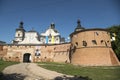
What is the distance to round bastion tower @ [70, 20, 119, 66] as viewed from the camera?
22.6m

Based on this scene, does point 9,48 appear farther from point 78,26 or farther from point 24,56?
point 78,26

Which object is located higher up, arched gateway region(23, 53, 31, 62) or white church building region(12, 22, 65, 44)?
white church building region(12, 22, 65, 44)

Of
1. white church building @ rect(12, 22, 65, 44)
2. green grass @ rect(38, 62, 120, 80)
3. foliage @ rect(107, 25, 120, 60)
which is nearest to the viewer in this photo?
green grass @ rect(38, 62, 120, 80)

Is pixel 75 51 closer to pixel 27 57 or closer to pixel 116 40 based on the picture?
pixel 116 40

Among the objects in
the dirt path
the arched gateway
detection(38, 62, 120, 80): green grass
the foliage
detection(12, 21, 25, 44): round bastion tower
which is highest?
detection(12, 21, 25, 44): round bastion tower

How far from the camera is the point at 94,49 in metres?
23.4

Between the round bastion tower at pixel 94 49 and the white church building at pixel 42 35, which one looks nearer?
the round bastion tower at pixel 94 49

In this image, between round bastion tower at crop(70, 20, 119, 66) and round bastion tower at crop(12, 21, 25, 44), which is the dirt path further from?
round bastion tower at crop(12, 21, 25, 44)

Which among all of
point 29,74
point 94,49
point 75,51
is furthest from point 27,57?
point 29,74

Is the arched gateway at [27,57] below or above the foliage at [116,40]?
below

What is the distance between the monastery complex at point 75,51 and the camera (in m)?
23.0

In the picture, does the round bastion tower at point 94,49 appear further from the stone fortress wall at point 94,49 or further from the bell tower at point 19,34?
the bell tower at point 19,34

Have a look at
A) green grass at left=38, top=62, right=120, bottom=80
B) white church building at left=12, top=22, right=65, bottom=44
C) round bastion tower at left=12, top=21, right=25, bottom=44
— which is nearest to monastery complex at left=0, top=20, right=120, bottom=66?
green grass at left=38, top=62, right=120, bottom=80

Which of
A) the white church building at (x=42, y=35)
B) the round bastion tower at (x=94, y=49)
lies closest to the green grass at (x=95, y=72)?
the round bastion tower at (x=94, y=49)
